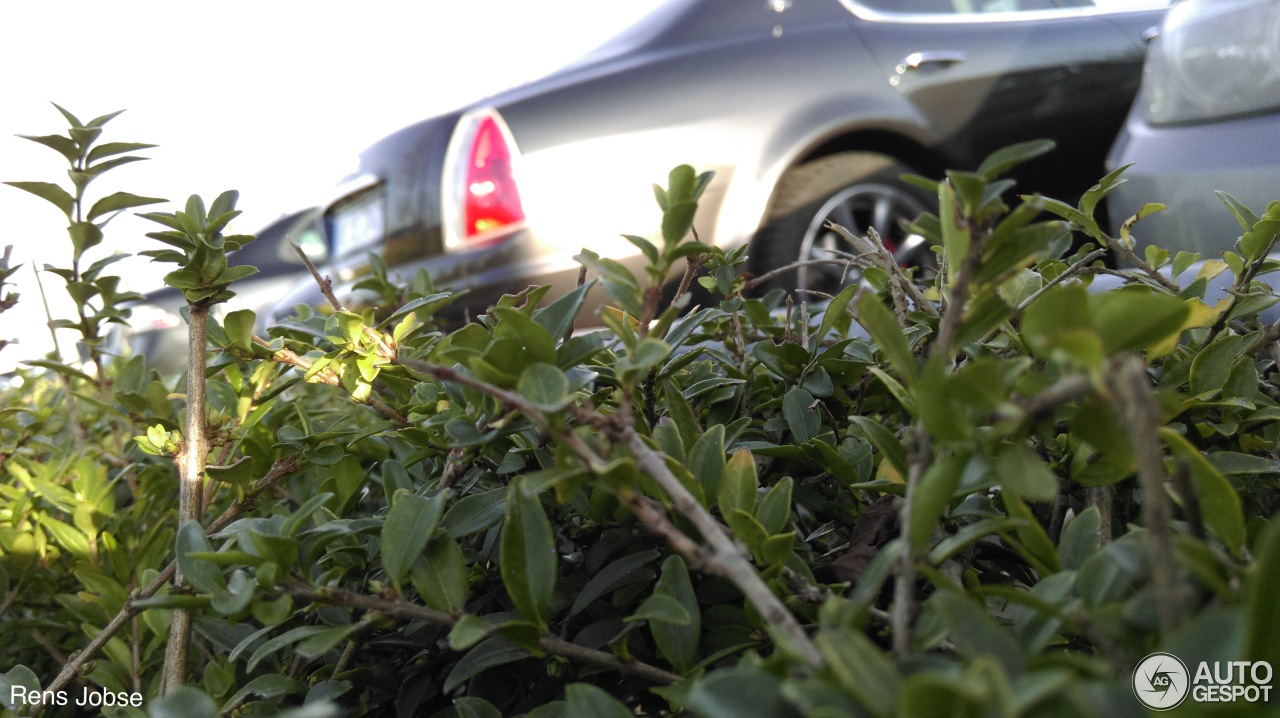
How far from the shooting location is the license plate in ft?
12.6

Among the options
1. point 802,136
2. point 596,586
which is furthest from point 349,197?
point 596,586

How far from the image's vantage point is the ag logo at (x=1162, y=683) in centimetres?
38

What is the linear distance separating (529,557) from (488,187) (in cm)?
280

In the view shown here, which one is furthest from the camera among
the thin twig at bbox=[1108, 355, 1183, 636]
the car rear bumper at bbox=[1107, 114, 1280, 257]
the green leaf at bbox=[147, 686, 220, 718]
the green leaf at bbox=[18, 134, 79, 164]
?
the car rear bumper at bbox=[1107, 114, 1280, 257]

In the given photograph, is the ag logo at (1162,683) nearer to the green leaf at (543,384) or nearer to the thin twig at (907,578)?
the thin twig at (907,578)

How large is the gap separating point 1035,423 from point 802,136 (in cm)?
310

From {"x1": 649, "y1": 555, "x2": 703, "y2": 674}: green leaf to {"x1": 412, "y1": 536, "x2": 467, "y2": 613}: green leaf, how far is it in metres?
0.14

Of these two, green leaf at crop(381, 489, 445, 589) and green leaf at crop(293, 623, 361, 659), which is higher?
green leaf at crop(381, 489, 445, 589)

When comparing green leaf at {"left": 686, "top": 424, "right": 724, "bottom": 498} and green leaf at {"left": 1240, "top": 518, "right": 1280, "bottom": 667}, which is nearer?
green leaf at {"left": 1240, "top": 518, "right": 1280, "bottom": 667}

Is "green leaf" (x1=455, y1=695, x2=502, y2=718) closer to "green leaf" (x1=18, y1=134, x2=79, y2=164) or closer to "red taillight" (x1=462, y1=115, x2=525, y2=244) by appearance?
"green leaf" (x1=18, y1=134, x2=79, y2=164)

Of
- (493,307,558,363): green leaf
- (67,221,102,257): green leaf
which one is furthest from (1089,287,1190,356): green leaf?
(67,221,102,257): green leaf

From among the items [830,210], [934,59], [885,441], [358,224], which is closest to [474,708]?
[885,441]

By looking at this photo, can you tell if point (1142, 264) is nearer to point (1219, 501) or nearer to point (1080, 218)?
point (1080, 218)

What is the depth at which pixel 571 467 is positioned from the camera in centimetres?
53
